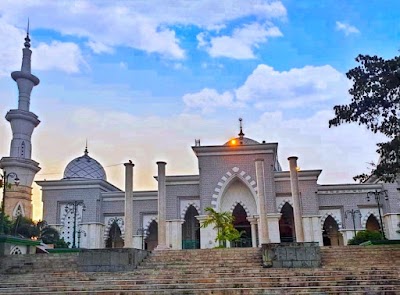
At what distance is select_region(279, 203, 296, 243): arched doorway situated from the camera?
30.5m

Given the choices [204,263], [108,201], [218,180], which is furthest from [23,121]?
[204,263]

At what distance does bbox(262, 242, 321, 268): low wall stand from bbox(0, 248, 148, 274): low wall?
13.8 ft

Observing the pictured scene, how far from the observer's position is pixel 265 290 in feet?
30.9

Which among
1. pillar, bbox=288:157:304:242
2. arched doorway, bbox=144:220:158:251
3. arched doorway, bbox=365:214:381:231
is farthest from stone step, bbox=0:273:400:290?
arched doorway, bbox=365:214:381:231

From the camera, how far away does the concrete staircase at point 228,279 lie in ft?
31.3

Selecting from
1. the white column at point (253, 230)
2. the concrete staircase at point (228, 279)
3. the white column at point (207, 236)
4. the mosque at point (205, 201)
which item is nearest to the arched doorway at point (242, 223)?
the mosque at point (205, 201)

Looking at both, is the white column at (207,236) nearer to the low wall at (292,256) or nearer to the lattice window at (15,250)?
the lattice window at (15,250)

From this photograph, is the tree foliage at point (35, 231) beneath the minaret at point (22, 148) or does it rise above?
beneath

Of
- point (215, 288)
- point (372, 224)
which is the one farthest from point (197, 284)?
point (372, 224)

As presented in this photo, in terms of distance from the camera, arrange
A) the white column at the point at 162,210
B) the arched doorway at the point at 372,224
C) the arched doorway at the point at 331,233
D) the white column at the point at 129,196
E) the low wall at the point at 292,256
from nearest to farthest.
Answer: the low wall at the point at 292,256 < the white column at the point at 162,210 < the white column at the point at 129,196 < the arched doorway at the point at 372,224 < the arched doorway at the point at 331,233

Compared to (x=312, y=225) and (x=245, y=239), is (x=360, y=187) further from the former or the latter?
(x=245, y=239)

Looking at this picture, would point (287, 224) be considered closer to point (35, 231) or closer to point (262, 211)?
point (262, 211)

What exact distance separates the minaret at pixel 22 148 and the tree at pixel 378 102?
22549 millimetres

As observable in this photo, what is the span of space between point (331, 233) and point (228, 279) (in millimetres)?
22867
